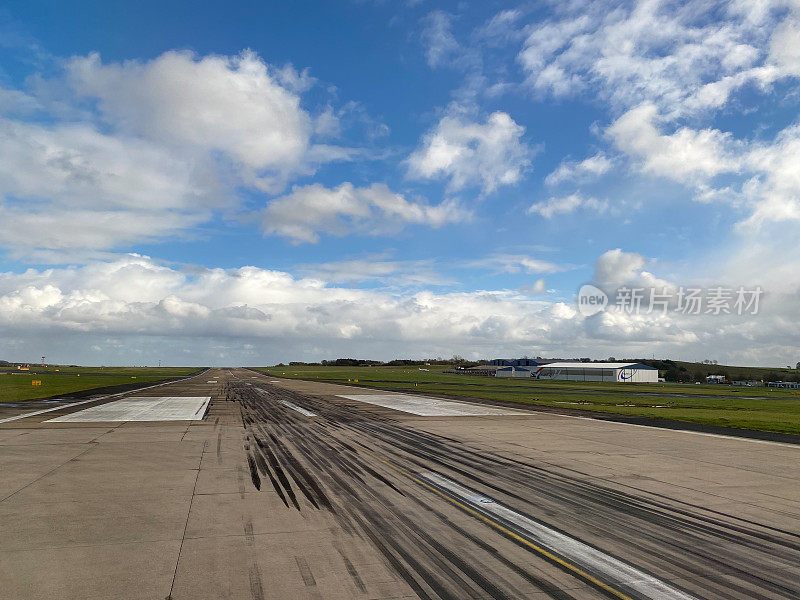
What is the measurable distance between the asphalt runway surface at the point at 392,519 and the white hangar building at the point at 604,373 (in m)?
112

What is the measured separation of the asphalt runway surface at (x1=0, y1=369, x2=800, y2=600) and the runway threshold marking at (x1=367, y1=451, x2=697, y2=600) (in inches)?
1.6

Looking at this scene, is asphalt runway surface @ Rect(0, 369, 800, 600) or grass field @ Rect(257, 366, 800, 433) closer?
asphalt runway surface @ Rect(0, 369, 800, 600)

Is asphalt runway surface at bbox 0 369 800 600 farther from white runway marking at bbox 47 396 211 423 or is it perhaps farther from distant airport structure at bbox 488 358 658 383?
distant airport structure at bbox 488 358 658 383

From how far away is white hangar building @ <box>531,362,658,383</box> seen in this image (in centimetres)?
12519

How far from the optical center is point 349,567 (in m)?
7.80

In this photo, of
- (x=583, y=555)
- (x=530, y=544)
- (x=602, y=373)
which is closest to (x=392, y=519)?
(x=530, y=544)

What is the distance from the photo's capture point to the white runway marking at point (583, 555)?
285 inches

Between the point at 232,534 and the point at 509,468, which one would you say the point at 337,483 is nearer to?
the point at 232,534

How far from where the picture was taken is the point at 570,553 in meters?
8.54

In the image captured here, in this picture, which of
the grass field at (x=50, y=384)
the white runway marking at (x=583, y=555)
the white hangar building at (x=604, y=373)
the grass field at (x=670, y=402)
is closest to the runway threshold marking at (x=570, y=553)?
the white runway marking at (x=583, y=555)

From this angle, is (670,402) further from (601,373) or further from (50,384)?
(601,373)

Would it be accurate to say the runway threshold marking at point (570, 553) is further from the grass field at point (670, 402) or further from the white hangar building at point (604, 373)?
the white hangar building at point (604, 373)

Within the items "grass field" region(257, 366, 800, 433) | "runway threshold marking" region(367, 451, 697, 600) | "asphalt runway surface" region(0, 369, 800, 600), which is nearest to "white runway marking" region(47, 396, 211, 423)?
"asphalt runway surface" region(0, 369, 800, 600)

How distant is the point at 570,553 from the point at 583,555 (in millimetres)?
207
